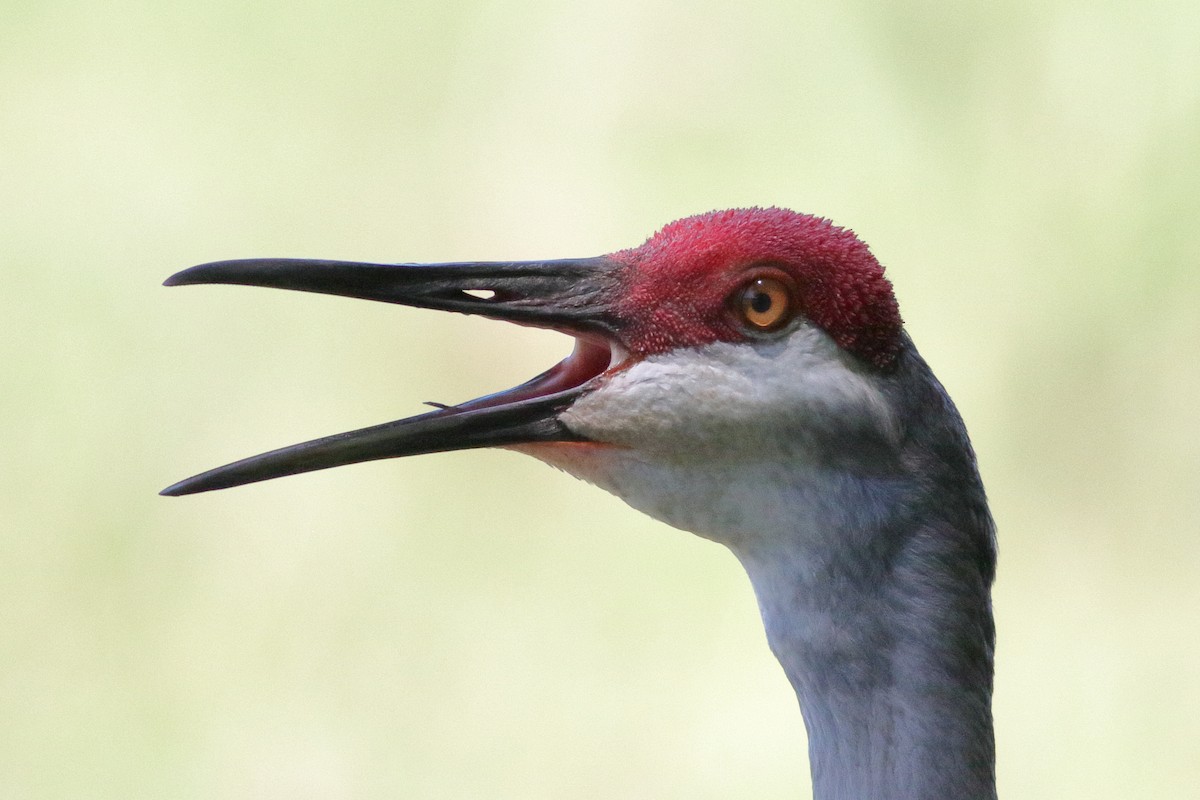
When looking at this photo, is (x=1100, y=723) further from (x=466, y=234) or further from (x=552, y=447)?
(x=552, y=447)

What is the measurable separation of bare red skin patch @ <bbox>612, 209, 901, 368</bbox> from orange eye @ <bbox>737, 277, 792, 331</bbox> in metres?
0.02

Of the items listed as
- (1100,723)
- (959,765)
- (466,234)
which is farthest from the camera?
(466,234)

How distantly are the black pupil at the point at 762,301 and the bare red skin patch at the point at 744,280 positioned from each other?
A: 0.08 feet

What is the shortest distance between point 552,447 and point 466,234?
3.03 metres

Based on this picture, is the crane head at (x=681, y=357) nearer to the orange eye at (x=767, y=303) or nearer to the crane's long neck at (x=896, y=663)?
the orange eye at (x=767, y=303)

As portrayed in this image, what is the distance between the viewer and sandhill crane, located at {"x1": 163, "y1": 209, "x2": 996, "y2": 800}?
1633 millimetres

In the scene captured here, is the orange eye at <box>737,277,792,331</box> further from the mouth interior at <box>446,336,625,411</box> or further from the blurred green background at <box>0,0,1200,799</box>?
the blurred green background at <box>0,0,1200,799</box>

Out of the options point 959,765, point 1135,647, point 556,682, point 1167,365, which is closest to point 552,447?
point 959,765

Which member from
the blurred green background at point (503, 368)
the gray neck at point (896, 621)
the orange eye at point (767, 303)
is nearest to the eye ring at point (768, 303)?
the orange eye at point (767, 303)

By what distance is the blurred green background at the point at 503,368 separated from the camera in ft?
14.0

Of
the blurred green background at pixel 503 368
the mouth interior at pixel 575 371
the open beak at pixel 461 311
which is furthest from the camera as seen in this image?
the blurred green background at pixel 503 368

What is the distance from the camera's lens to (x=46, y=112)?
478cm

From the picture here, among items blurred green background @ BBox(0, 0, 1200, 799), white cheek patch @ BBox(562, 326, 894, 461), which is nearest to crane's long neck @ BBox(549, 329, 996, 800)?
white cheek patch @ BBox(562, 326, 894, 461)

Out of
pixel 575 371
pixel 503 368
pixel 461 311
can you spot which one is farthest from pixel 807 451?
pixel 503 368
